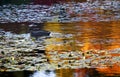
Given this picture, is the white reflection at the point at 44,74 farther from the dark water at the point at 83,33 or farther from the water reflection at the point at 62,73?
the dark water at the point at 83,33

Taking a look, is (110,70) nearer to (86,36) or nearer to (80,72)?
(80,72)

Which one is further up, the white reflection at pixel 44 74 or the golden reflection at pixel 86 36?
the white reflection at pixel 44 74

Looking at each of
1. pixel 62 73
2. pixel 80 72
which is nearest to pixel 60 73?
pixel 62 73

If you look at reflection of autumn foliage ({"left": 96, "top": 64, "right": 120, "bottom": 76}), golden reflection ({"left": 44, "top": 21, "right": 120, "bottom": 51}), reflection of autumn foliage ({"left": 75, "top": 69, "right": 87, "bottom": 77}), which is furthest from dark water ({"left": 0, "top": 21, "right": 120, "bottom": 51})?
reflection of autumn foliage ({"left": 75, "top": 69, "right": 87, "bottom": 77})

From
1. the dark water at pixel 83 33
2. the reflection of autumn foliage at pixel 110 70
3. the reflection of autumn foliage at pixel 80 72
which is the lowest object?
the dark water at pixel 83 33

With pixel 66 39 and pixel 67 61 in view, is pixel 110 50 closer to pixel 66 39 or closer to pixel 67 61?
pixel 67 61

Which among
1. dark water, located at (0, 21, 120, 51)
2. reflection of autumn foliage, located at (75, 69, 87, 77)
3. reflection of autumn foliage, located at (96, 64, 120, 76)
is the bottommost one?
dark water, located at (0, 21, 120, 51)

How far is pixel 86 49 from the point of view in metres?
14.1

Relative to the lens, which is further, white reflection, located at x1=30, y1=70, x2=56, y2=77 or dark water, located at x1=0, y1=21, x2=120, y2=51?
dark water, located at x1=0, y1=21, x2=120, y2=51

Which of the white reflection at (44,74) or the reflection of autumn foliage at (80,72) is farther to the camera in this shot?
the white reflection at (44,74)

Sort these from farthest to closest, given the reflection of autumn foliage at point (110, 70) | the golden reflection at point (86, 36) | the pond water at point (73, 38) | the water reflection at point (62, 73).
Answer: the golden reflection at point (86, 36) < the pond water at point (73, 38) < the reflection of autumn foliage at point (110, 70) < the water reflection at point (62, 73)

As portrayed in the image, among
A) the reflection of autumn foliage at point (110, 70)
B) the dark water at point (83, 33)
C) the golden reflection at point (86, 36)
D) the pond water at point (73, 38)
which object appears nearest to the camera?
the reflection of autumn foliage at point (110, 70)

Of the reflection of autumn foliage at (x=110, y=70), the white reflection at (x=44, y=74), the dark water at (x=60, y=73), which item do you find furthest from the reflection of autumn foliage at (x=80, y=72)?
the white reflection at (x=44, y=74)

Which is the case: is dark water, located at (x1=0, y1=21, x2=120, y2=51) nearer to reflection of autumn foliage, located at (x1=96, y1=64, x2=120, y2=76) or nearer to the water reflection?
reflection of autumn foliage, located at (x1=96, y1=64, x2=120, y2=76)
